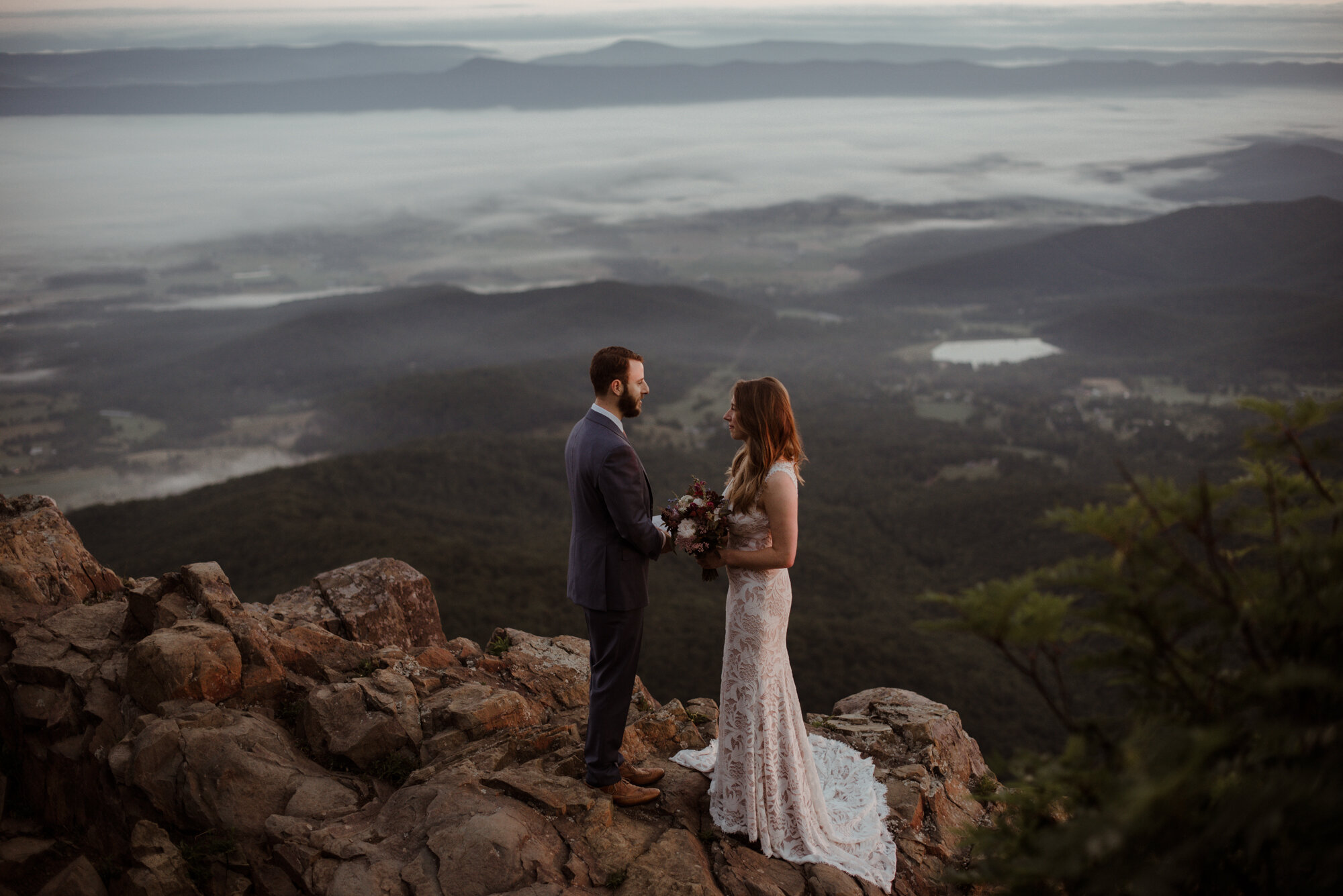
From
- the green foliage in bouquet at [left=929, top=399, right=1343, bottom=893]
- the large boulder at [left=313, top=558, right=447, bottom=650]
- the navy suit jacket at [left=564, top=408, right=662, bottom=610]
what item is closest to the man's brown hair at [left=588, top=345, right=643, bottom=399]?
the navy suit jacket at [left=564, top=408, right=662, bottom=610]

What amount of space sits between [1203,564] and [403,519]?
71.8m

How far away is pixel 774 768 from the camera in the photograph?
23.8 feet

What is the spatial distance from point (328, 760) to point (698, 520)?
16.6 ft

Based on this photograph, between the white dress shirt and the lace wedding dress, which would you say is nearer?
the white dress shirt

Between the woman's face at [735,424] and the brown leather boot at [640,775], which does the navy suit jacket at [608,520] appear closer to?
the woman's face at [735,424]

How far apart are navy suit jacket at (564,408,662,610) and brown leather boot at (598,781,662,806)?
1967 mm

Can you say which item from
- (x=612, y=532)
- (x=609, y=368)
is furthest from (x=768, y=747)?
(x=609, y=368)

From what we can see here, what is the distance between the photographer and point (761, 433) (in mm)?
6867

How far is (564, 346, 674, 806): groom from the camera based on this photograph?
6754 millimetres

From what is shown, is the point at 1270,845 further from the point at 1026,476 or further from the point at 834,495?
the point at 1026,476

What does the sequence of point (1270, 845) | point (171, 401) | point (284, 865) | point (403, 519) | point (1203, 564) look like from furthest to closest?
1. point (171, 401)
2. point (403, 519)
3. point (284, 865)
4. point (1203, 564)
5. point (1270, 845)

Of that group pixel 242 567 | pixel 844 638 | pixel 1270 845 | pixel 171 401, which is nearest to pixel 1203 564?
pixel 1270 845

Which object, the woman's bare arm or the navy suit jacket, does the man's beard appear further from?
the woman's bare arm

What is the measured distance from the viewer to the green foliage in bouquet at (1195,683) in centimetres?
318
